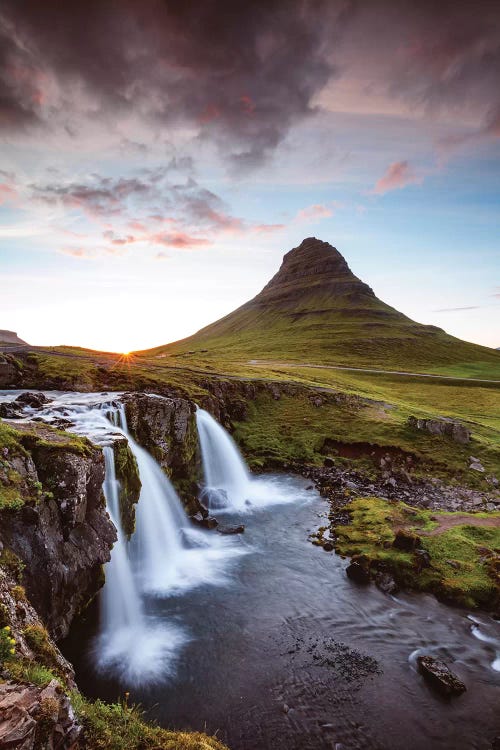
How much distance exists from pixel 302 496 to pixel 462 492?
12.7 meters

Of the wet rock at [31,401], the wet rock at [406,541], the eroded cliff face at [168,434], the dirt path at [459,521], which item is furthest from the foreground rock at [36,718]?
the wet rock at [31,401]

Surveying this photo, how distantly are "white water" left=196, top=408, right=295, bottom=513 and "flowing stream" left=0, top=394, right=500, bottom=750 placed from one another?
18.7 feet

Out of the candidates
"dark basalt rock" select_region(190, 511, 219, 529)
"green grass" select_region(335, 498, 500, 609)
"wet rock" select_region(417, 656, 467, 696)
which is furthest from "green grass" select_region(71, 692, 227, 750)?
"dark basalt rock" select_region(190, 511, 219, 529)

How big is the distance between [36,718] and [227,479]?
2793 centimetres

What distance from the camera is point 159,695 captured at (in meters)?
12.6

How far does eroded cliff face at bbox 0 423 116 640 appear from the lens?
11.7m

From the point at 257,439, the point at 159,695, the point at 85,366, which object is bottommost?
the point at 159,695

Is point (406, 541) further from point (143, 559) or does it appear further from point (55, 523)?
point (55, 523)

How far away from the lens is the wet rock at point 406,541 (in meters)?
20.5

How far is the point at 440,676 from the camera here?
12961mm

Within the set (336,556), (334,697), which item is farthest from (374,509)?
(334,697)

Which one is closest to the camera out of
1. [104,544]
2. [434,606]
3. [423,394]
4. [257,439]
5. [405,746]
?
[405,746]

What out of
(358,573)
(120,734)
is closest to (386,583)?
(358,573)

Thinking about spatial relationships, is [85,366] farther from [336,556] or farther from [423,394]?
[423,394]
